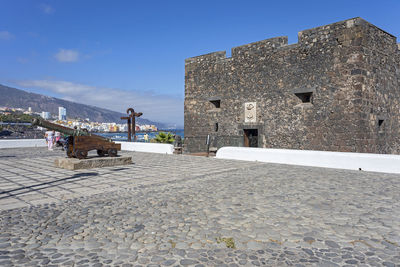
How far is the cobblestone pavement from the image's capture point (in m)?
2.57

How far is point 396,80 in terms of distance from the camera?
11383 mm

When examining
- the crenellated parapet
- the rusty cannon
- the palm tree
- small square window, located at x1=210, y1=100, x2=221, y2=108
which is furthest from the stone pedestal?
the palm tree

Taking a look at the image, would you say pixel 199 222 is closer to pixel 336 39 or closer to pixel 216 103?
pixel 336 39

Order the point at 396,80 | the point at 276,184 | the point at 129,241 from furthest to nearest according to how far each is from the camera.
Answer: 1. the point at 396,80
2. the point at 276,184
3. the point at 129,241

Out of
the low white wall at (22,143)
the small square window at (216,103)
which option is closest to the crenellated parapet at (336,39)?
the small square window at (216,103)

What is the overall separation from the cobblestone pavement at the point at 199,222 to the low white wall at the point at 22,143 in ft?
42.1

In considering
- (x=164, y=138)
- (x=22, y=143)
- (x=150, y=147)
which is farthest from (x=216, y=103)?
(x=22, y=143)

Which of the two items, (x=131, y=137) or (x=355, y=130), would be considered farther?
(x=131, y=137)


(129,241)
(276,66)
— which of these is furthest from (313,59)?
(129,241)

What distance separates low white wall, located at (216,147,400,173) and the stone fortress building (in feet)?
6.11

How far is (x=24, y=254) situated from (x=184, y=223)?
5.47ft

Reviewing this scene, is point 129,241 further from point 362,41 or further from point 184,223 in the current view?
point 362,41

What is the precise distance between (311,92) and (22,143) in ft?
55.8

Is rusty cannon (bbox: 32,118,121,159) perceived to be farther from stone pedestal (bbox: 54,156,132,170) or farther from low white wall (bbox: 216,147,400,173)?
low white wall (bbox: 216,147,400,173)
